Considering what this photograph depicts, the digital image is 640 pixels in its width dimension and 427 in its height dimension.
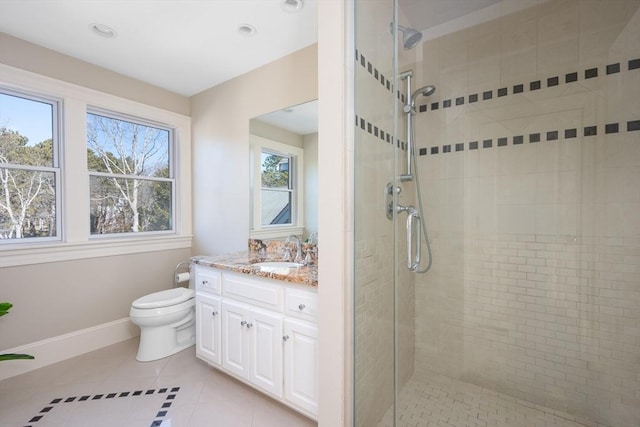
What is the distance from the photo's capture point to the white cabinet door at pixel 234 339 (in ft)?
6.22

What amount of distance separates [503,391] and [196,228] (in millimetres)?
2990

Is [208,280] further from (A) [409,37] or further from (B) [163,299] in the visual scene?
(A) [409,37]

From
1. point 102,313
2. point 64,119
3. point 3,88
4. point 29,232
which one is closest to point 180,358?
point 102,313

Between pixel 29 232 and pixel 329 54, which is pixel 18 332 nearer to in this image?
pixel 29 232

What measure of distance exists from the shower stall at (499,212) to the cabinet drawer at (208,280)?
1.13 meters

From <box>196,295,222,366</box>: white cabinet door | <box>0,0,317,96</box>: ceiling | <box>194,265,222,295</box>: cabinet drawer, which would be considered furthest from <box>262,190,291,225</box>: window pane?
<box>0,0,317,96</box>: ceiling

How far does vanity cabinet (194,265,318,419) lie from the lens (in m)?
1.61

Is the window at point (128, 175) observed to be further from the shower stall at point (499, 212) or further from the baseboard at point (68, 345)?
the shower stall at point (499, 212)

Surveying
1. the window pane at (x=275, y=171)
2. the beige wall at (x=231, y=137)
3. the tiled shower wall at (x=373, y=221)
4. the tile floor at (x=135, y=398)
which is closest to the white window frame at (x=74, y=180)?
the beige wall at (x=231, y=137)

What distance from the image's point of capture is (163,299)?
242 cm

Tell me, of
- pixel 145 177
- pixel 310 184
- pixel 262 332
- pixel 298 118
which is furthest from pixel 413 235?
pixel 145 177

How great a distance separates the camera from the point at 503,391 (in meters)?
1.74

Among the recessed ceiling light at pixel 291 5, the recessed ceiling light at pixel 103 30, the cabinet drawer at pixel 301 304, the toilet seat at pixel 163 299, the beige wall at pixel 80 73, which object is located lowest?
the toilet seat at pixel 163 299

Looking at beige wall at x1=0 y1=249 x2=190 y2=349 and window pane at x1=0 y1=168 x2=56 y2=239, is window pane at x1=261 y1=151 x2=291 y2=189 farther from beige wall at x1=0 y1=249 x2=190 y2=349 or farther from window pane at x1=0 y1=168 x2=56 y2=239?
window pane at x1=0 y1=168 x2=56 y2=239
